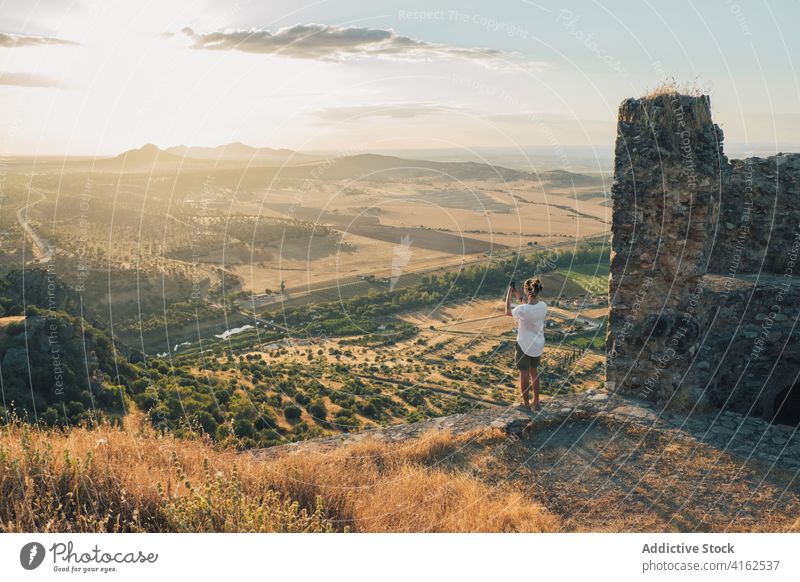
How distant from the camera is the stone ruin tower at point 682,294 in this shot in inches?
342

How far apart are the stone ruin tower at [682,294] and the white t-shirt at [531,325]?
1599mm

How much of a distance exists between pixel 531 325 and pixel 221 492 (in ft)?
15.2

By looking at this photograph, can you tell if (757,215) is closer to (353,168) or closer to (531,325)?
(531,325)

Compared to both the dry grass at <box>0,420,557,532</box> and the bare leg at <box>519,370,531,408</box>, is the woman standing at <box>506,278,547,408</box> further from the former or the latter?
the dry grass at <box>0,420,557,532</box>

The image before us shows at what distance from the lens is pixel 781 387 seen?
9.84 metres

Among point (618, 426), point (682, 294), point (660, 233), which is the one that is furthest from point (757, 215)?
point (618, 426)

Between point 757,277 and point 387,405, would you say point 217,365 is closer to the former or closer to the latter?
point 387,405

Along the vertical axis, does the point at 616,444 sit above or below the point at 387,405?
above

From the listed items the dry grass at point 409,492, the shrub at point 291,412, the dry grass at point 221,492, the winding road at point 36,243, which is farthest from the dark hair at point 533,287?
the winding road at point 36,243

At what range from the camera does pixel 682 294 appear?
29.1 ft

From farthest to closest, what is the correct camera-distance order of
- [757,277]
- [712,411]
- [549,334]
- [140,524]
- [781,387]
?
1. [549,334]
2. [757,277]
3. [781,387]
4. [712,411]
5. [140,524]

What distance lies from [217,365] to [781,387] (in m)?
25.6

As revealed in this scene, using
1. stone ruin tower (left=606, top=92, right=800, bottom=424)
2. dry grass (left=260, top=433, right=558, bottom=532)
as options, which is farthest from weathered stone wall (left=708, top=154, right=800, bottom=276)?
dry grass (left=260, top=433, right=558, bottom=532)
